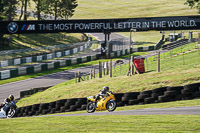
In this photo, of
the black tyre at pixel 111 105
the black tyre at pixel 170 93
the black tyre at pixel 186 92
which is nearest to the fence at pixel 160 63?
the black tyre at pixel 170 93

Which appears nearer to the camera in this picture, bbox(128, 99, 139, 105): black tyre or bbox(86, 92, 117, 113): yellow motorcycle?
bbox(86, 92, 117, 113): yellow motorcycle

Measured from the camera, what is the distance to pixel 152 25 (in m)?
43.0

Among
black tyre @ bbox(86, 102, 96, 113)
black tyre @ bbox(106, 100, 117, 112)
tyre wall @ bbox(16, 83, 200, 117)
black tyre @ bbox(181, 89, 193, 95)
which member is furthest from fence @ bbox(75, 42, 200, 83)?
black tyre @ bbox(106, 100, 117, 112)

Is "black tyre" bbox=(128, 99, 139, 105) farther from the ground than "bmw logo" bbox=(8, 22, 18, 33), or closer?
closer

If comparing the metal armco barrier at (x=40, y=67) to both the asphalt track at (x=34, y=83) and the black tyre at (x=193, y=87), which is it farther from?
the black tyre at (x=193, y=87)

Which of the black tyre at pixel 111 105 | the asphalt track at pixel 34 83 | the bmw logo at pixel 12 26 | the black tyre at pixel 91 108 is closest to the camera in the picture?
the black tyre at pixel 111 105

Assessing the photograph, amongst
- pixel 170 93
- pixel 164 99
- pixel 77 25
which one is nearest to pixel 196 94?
pixel 170 93

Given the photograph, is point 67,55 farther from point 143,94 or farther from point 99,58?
point 143,94

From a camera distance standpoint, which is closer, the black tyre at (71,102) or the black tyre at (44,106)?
the black tyre at (71,102)

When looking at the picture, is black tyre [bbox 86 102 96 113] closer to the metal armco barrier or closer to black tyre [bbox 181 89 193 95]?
black tyre [bbox 181 89 193 95]

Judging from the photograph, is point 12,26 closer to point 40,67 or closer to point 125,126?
point 40,67

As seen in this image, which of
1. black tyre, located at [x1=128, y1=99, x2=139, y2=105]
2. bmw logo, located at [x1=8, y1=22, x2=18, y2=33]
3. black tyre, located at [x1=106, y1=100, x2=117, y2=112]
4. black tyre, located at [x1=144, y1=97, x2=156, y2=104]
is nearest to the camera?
black tyre, located at [x1=106, y1=100, x2=117, y2=112]

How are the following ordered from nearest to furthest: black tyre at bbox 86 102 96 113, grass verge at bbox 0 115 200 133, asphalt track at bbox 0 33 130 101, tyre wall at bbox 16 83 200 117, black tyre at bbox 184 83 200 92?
grass verge at bbox 0 115 200 133 < black tyre at bbox 184 83 200 92 < tyre wall at bbox 16 83 200 117 < black tyre at bbox 86 102 96 113 < asphalt track at bbox 0 33 130 101

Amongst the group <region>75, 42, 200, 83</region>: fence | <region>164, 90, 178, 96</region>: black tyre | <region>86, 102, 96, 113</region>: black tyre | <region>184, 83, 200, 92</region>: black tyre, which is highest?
<region>75, 42, 200, 83</region>: fence
